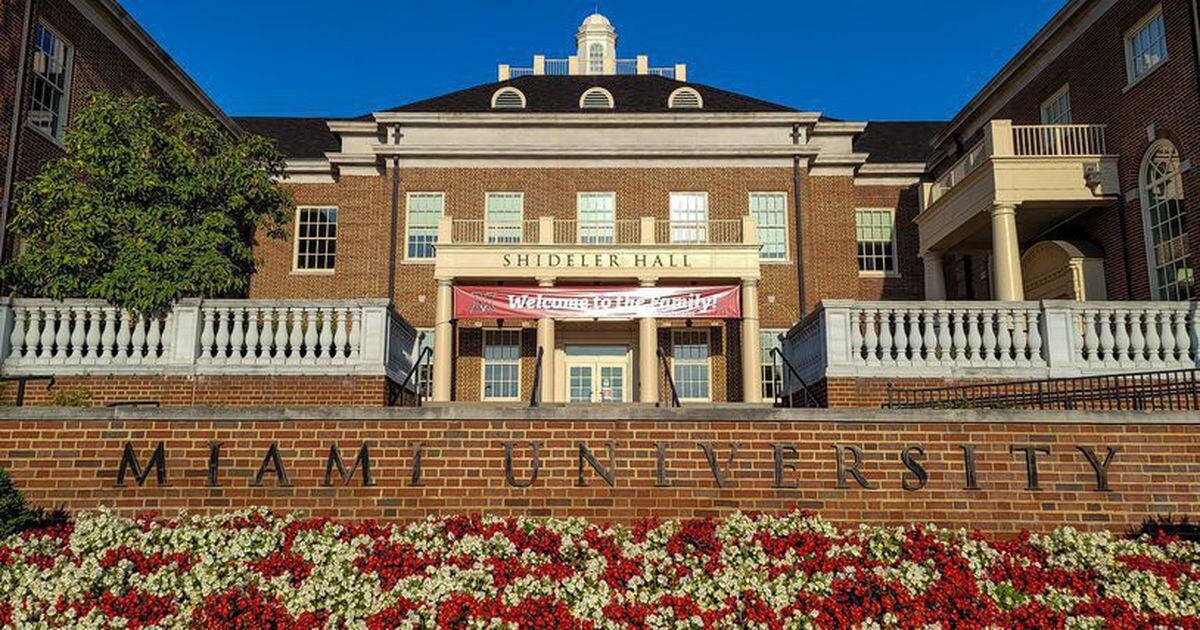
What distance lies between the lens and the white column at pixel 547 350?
64.0 feet

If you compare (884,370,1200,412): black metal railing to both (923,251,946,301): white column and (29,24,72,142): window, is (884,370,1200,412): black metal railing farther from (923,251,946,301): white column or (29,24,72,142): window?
(29,24,72,142): window

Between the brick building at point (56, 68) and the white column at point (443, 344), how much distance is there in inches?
331

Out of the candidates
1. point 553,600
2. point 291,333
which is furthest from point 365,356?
point 553,600

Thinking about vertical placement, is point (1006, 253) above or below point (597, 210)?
below

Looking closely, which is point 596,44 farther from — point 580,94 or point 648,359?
point 648,359

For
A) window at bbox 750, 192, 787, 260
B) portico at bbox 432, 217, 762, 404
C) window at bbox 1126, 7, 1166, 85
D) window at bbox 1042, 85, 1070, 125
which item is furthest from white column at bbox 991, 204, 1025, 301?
window at bbox 750, 192, 787, 260

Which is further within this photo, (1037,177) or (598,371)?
→ (598,371)

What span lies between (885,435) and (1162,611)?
8.12 feet

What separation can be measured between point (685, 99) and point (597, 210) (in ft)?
18.1

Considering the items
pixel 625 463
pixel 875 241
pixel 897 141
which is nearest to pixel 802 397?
pixel 625 463

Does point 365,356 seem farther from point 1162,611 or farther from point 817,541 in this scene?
point 1162,611

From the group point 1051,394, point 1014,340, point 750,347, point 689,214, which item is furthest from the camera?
point 689,214

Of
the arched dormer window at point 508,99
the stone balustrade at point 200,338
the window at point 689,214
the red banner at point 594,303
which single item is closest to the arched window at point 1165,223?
the red banner at point 594,303

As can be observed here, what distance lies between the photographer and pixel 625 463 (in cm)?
771
